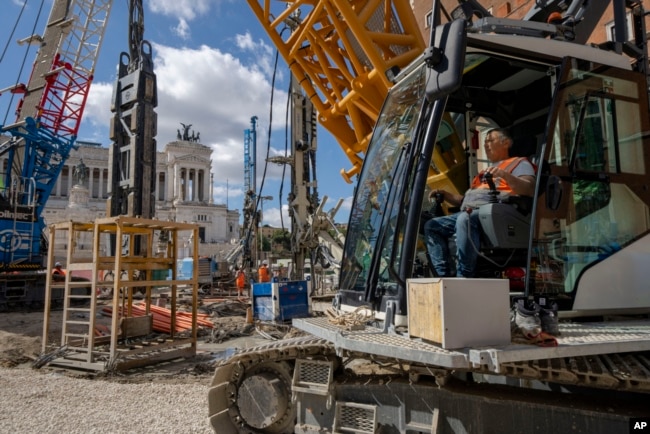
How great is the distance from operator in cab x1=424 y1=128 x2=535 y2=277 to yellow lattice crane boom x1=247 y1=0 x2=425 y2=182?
363 centimetres

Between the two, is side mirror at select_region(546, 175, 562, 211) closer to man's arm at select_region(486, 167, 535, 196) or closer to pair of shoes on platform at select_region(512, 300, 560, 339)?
man's arm at select_region(486, 167, 535, 196)

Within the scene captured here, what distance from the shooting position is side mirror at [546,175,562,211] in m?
3.00

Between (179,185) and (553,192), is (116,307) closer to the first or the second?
(553,192)

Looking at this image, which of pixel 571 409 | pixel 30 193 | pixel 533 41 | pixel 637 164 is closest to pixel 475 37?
pixel 533 41

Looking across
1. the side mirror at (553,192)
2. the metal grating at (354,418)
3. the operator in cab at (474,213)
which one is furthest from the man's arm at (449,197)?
the metal grating at (354,418)

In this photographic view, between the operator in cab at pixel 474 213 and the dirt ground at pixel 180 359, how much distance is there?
172 inches

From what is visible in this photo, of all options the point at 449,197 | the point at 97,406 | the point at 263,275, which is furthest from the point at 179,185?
the point at 449,197

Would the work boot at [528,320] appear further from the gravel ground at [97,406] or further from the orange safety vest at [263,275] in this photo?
the orange safety vest at [263,275]

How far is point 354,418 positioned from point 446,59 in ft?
7.28

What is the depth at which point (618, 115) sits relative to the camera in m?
3.42

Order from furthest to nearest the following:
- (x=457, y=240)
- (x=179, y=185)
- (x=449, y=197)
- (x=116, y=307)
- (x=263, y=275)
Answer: (x=179, y=185) → (x=263, y=275) → (x=116, y=307) → (x=449, y=197) → (x=457, y=240)

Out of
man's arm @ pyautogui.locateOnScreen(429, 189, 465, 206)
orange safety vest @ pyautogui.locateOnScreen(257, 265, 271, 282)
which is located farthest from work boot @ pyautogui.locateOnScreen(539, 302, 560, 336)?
orange safety vest @ pyautogui.locateOnScreen(257, 265, 271, 282)

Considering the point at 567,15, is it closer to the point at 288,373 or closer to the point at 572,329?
the point at 572,329

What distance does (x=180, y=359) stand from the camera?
8039 mm
